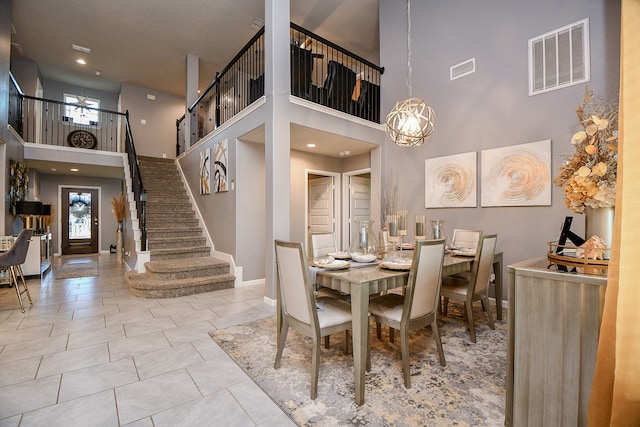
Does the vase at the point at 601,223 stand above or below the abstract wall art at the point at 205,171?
below

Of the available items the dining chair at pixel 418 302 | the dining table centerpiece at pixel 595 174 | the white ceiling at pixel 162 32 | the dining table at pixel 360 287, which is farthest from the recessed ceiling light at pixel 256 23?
the dining table centerpiece at pixel 595 174

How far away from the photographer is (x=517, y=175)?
351 centimetres

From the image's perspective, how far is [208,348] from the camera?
2.48 meters

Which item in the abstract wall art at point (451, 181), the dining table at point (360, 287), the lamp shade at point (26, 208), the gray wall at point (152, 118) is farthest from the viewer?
the gray wall at point (152, 118)

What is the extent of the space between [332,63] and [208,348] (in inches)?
168

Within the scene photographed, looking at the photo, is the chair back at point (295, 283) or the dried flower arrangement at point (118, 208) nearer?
the chair back at point (295, 283)

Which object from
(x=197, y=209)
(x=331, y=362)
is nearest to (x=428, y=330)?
(x=331, y=362)

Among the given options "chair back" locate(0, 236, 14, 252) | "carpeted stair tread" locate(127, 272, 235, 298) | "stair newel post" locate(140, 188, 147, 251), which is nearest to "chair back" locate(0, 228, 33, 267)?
"chair back" locate(0, 236, 14, 252)

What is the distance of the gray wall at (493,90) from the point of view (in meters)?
3.14

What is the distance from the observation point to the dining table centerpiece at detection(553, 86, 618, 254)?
1.21 meters

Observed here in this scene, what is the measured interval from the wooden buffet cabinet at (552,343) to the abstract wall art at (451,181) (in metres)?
2.87

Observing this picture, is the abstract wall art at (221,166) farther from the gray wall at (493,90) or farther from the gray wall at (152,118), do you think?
the gray wall at (152,118)

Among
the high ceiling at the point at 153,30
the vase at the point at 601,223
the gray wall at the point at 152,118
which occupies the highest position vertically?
the high ceiling at the point at 153,30

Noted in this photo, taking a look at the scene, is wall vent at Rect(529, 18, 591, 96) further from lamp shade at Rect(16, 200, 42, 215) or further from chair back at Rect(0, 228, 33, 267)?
lamp shade at Rect(16, 200, 42, 215)
